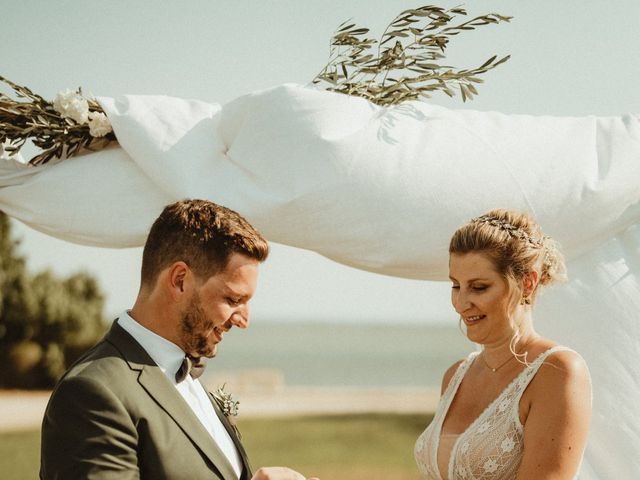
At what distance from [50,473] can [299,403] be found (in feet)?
89.4

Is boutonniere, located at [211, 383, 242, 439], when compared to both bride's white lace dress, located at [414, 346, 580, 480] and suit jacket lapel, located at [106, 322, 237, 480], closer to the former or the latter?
suit jacket lapel, located at [106, 322, 237, 480]

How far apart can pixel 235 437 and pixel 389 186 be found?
0.87 meters

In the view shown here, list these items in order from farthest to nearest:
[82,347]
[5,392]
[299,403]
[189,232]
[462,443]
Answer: [299,403], [5,392], [82,347], [462,443], [189,232]

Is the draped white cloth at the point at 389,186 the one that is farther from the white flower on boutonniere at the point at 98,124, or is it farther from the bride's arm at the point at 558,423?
the bride's arm at the point at 558,423

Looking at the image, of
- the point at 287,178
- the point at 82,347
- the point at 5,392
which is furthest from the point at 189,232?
the point at 5,392

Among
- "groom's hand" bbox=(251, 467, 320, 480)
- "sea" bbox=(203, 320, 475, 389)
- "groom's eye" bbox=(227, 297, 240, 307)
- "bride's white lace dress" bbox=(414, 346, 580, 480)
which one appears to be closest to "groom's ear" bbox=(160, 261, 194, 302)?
"groom's eye" bbox=(227, 297, 240, 307)

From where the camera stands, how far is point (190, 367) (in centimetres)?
249

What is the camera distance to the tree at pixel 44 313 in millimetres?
22016

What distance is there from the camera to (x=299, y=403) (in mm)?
29000

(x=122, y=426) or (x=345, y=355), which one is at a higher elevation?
(x=122, y=426)

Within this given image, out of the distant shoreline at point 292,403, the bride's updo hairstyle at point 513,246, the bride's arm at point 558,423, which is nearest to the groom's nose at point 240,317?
the bride's updo hairstyle at point 513,246

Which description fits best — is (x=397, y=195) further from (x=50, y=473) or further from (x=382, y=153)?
(x=50, y=473)

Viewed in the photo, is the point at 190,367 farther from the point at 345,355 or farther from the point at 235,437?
the point at 345,355

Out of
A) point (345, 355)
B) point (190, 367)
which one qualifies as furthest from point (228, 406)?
point (345, 355)
